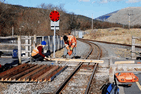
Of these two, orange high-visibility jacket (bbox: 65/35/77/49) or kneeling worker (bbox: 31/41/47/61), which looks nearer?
kneeling worker (bbox: 31/41/47/61)

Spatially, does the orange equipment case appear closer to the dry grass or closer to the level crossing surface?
the level crossing surface

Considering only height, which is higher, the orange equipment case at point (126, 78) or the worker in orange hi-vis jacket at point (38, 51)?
the worker in orange hi-vis jacket at point (38, 51)

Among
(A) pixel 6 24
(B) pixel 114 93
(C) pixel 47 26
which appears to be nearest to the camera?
(B) pixel 114 93

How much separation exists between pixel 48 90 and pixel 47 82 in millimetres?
839

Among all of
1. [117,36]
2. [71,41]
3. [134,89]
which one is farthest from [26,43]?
[117,36]

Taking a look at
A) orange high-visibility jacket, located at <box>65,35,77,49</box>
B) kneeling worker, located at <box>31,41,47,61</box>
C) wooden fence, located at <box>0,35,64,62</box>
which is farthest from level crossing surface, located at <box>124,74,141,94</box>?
wooden fence, located at <box>0,35,64,62</box>

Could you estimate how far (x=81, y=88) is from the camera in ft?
17.3

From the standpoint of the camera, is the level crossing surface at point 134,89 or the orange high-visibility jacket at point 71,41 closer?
the level crossing surface at point 134,89

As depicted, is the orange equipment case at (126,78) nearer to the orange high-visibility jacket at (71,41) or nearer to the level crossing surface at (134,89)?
the level crossing surface at (134,89)

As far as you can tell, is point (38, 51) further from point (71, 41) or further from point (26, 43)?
point (71, 41)

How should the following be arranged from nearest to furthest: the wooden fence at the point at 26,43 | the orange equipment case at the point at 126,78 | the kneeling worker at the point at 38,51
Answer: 1. the orange equipment case at the point at 126,78
2. the kneeling worker at the point at 38,51
3. the wooden fence at the point at 26,43

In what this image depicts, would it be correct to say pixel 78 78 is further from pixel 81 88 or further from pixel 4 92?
pixel 4 92

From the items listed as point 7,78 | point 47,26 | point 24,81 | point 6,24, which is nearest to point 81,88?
point 24,81

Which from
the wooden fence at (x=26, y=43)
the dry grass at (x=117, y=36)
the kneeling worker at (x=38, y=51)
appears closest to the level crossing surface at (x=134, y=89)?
the kneeling worker at (x=38, y=51)
